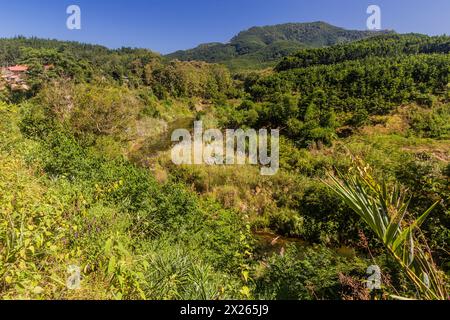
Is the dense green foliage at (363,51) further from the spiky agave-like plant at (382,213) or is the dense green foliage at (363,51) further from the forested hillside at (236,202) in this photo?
the spiky agave-like plant at (382,213)

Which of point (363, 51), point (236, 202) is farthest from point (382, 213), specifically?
point (363, 51)

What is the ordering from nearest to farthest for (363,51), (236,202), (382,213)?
1. (382,213)
2. (236,202)
3. (363,51)

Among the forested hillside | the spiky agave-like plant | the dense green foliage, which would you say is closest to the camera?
the spiky agave-like plant

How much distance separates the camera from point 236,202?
9.52m

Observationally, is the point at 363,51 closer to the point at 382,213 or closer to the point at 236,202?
the point at 236,202

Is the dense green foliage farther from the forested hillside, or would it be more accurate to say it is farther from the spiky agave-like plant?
the spiky agave-like plant

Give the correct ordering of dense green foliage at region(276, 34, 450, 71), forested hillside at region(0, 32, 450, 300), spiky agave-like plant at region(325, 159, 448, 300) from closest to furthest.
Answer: spiky agave-like plant at region(325, 159, 448, 300) < forested hillside at region(0, 32, 450, 300) < dense green foliage at region(276, 34, 450, 71)

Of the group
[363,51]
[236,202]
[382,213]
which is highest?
[363,51]

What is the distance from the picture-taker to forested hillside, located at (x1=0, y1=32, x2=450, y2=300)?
228 centimetres

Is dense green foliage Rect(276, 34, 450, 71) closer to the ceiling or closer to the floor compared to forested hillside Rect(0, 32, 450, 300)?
closer to the ceiling

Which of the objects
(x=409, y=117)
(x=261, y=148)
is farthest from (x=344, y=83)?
(x=261, y=148)

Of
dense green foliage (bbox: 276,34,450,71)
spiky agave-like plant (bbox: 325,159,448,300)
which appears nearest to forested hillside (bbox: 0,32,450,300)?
spiky agave-like plant (bbox: 325,159,448,300)

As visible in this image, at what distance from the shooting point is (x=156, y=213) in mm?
5496

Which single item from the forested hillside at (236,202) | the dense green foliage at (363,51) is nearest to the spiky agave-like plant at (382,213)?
the forested hillside at (236,202)
